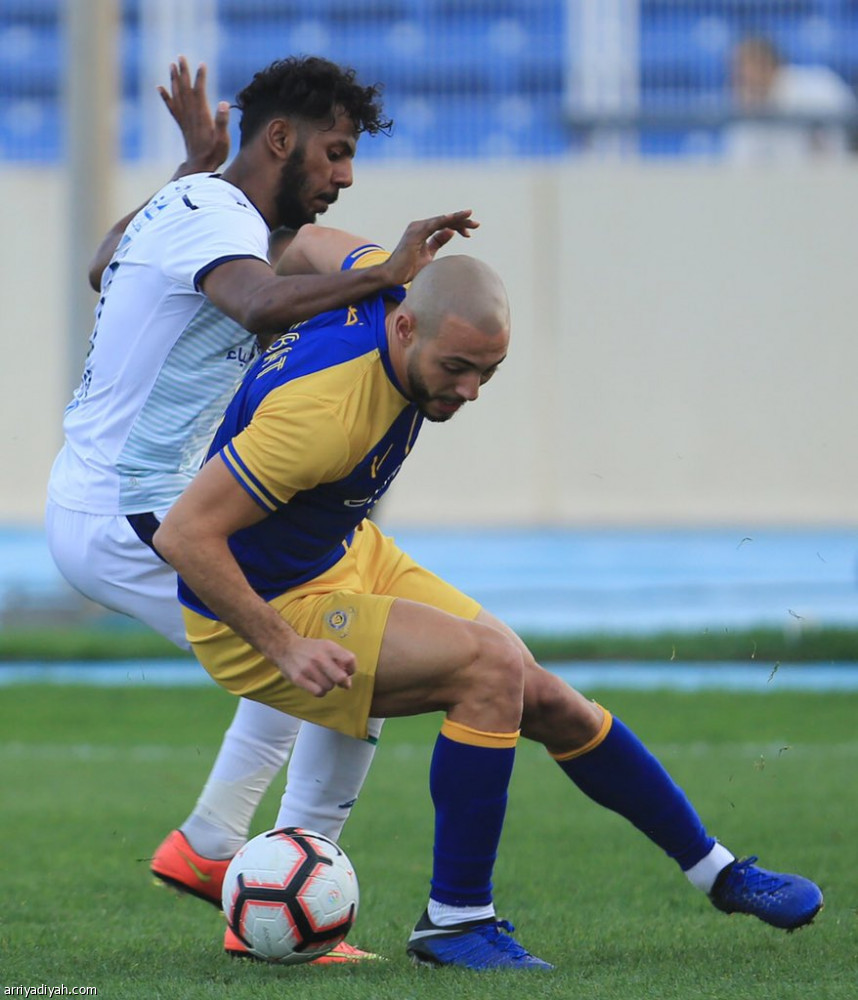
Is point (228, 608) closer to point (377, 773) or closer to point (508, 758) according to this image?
point (508, 758)

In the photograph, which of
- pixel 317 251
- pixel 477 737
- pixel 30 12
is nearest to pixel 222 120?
pixel 317 251

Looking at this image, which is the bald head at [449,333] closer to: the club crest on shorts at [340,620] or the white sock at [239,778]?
the club crest on shorts at [340,620]

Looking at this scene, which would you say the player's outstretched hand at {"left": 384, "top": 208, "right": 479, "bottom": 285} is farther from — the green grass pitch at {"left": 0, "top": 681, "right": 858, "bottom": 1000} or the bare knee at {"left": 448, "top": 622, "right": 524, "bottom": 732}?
the green grass pitch at {"left": 0, "top": 681, "right": 858, "bottom": 1000}

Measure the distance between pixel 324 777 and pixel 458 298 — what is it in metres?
1.18

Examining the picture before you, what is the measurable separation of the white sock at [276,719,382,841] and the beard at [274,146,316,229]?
122cm

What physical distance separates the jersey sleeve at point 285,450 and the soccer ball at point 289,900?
80 centimetres

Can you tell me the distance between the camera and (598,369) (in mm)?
17797

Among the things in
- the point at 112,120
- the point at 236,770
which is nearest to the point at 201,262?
the point at 236,770

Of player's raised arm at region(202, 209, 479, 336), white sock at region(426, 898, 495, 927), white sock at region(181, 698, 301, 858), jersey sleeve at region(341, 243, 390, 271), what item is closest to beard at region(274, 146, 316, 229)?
jersey sleeve at region(341, 243, 390, 271)

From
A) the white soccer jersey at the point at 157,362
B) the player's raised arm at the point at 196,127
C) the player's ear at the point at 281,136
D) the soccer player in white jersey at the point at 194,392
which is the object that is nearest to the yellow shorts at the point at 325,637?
the soccer player in white jersey at the point at 194,392

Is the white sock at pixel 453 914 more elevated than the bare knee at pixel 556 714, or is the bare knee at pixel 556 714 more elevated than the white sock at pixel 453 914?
the bare knee at pixel 556 714

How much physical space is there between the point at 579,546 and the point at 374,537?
13.0 meters

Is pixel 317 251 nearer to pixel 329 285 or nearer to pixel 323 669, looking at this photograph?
pixel 329 285

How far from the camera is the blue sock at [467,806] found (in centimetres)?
354
